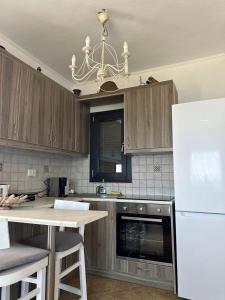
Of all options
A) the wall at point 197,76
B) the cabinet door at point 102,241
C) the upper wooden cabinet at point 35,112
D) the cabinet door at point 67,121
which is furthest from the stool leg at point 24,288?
the wall at point 197,76

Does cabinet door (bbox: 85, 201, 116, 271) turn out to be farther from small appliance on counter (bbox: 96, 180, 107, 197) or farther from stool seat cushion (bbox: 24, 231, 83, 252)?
stool seat cushion (bbox: 24, 231, 83, 252)

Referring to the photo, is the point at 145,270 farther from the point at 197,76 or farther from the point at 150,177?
the point at 197,76

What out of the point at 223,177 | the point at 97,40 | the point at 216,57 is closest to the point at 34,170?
the point at 97,40

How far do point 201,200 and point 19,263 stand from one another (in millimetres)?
1580

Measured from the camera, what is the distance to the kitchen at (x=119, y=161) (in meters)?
2.06

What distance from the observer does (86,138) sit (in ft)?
11.3

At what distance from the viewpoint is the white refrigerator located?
200 centimetres

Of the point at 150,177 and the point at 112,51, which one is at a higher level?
the point at 112,51

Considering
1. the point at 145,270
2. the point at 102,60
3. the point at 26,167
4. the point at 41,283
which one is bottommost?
the point at 145,270

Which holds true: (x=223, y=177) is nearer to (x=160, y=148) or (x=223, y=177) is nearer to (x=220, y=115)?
(x=220, y=115)

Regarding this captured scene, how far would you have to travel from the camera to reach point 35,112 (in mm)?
2482

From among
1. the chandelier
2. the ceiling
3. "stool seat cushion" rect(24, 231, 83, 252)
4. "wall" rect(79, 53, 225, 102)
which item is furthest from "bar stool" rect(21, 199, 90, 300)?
"wall" rect(79, 53, 225, 102)

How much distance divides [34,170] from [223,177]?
218cm

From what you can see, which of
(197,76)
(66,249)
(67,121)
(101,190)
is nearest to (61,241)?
(66,249)
